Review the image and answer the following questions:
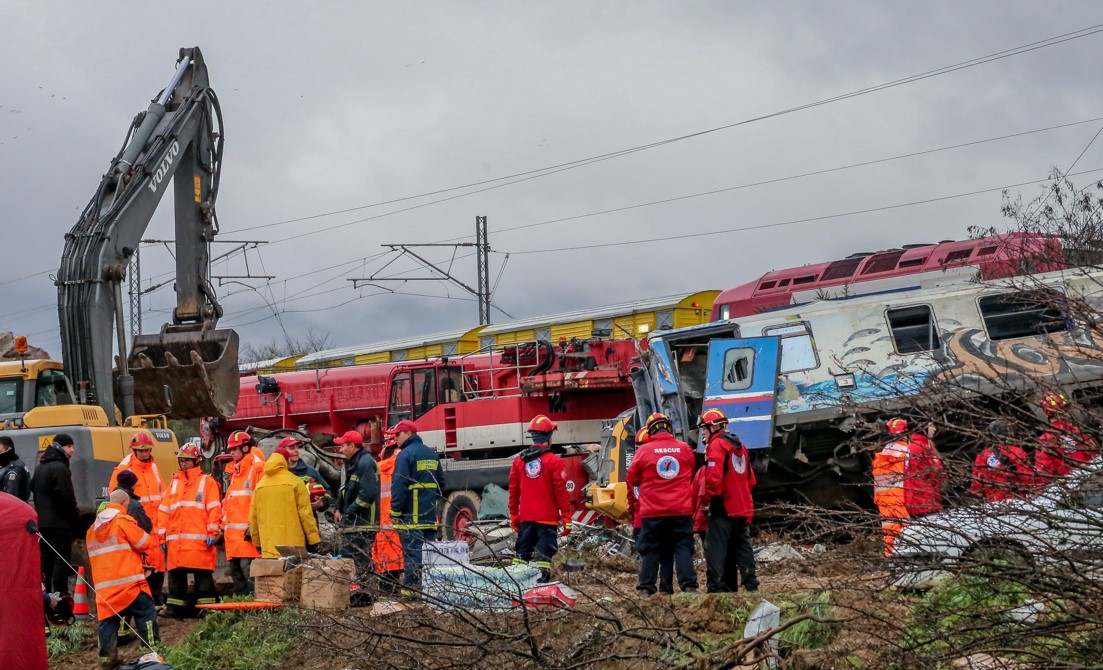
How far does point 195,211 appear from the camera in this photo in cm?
1608

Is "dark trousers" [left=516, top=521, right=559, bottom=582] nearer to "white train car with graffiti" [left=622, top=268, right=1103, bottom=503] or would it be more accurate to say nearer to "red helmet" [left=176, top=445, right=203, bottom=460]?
"red helmet" [left=176, top=445, right=203, bottom=460]

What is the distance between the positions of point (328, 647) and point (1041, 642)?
392 cm

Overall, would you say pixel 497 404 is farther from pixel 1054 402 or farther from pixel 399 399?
pixel 1054 402

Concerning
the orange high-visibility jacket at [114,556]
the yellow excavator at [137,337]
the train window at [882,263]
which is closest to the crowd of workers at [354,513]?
the orange high-visibility jacket at [114,556]

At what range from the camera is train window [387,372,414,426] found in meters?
21.4

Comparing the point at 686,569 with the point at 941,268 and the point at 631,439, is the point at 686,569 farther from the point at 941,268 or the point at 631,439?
the point at 941,268

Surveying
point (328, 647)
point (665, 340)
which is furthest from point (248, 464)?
point (665, 340)

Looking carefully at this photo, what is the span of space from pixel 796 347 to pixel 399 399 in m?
8.88

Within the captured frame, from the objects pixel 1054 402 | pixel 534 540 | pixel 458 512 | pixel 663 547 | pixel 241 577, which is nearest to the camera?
pixel 1054 402

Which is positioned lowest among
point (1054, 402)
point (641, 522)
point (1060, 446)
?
point (641, 522)

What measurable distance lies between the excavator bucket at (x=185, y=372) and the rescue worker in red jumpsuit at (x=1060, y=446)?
11.5m

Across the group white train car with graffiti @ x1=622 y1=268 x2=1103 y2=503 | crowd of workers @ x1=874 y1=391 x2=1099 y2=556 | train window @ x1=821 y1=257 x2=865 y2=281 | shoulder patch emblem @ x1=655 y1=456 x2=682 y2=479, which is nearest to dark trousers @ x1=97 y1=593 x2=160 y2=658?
shoulder patch emblem @ x1=655 y1=456 x2=682 y2=479

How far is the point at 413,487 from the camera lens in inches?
412

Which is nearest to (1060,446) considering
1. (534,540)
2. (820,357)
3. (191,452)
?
(534,540)
